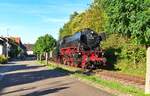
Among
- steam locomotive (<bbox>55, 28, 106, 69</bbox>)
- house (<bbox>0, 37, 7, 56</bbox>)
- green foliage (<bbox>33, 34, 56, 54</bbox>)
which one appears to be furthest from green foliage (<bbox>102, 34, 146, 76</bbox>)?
house (<bbox>0, 37, 7, 56</bbox>)

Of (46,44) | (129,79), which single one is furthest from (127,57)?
(46,44)

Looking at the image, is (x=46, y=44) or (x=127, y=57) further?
(x=46, y=44)

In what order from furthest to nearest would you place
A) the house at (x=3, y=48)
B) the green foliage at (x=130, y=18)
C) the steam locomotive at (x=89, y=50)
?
the house at (x=3, y=48) → the steam locomotive at (x=89, y=50) → the green foliage at (x=130, y=18)

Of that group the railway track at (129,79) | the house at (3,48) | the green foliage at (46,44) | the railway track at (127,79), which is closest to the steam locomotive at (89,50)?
the railway track at (127,79)

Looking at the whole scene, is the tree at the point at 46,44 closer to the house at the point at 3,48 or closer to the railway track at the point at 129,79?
the house at the point at 3,48

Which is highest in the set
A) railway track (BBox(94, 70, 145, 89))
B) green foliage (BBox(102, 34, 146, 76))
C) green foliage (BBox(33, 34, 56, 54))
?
green foliage (BBox(33, 34, 56, 54))

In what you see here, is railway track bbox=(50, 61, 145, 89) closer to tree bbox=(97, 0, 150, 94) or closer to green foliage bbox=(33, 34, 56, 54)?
tree bbox=(97, 0, 150, 94)

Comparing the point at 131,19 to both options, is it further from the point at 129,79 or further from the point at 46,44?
the point at 46,44

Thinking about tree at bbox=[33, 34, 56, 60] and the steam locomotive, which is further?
tree at bbox=[33, 34, 56, 60]

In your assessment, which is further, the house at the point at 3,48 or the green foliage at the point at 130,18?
the house at the point at 3,48

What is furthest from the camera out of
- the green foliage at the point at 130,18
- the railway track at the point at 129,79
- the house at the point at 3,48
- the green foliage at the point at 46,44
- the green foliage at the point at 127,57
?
the house at the point at 3,48

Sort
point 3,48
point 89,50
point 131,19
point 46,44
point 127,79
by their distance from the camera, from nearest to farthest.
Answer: point 131,19 → point 127,79 → point 89,50 → point 46,44 → point 3,48

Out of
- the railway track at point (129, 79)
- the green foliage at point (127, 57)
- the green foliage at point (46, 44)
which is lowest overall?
the railway track at point (129, 79)

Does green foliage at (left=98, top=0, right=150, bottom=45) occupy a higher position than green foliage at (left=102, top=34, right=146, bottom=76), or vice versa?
green foliage at (left=98, top=0, right=150, bottom=45)
